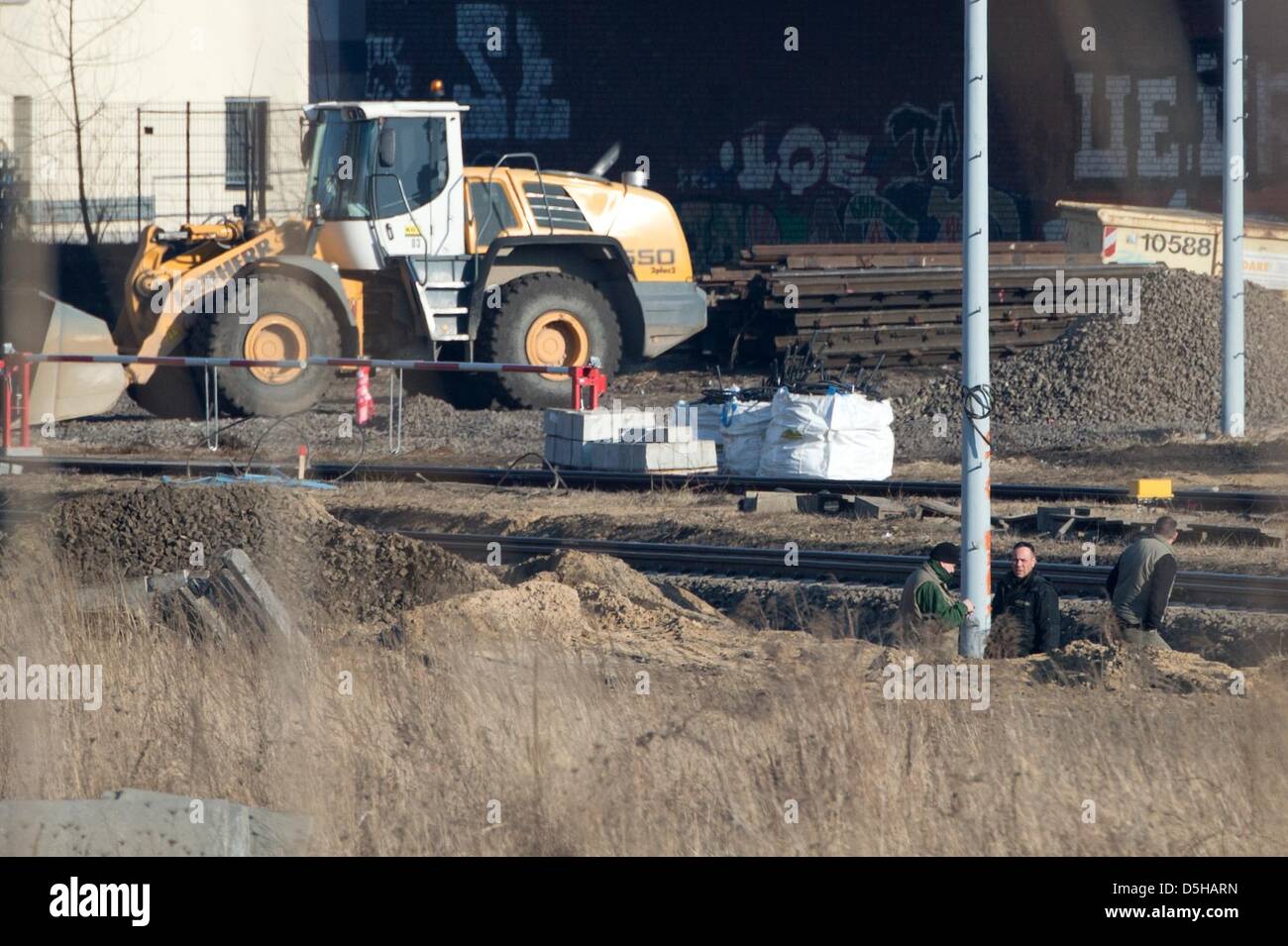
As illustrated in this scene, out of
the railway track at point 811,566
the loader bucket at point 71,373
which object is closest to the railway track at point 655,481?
the loader bucket at point 71,373

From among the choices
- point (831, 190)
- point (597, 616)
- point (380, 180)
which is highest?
point (831, 190)

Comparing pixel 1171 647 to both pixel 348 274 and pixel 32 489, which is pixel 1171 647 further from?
pixel 348 274

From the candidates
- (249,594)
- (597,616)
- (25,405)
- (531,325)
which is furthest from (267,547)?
(531,325)

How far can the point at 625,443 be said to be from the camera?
51.1 ft

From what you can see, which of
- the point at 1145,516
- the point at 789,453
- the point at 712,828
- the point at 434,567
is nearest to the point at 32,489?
the point at 434,567

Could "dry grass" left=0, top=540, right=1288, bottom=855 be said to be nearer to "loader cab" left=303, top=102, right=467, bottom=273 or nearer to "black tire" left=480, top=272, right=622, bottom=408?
"loader cab" left=303, top=102, right=467, bottom=273

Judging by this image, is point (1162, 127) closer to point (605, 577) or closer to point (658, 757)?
point (605, 577)

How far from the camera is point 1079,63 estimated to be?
3052cm

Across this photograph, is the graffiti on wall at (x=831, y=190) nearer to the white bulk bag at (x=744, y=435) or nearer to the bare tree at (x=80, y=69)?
the bare tree at (x=80, y=69)

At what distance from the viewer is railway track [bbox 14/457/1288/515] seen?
1355cm

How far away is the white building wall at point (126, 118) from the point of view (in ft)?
92.7

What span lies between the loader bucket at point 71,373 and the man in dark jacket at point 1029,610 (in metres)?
11.6

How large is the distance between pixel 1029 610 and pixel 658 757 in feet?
11.6

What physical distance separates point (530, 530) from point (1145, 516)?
190 inches
